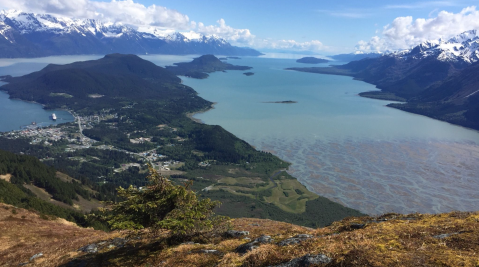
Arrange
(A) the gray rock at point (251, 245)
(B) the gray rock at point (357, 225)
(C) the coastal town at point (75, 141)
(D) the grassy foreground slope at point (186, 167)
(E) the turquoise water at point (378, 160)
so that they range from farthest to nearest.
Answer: (C) the coastal town at point (75, 141), (E) the turquoise water at point (378, 160), (D) the grassy foreground slope at point (186, 167), (B) the gray rock at point (357, 225), (A) the gray rock at point (251, 245)

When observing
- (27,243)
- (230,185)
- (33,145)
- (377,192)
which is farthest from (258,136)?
(27,243)

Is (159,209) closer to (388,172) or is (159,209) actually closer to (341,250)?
(341,250)

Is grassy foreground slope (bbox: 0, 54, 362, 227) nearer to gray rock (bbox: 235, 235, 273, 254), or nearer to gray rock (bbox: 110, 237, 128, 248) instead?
gray rock (bbox: 110, 237, 128, 248)

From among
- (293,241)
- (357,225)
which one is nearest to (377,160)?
(357,225)

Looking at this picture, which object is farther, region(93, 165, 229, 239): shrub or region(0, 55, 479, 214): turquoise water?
region(0, 55, 479, 214): turquoise water

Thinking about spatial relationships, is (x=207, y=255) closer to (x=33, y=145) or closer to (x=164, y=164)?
(x=164, y=164)

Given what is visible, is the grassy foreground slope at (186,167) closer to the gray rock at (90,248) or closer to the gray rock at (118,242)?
the gray rock at (90,248)

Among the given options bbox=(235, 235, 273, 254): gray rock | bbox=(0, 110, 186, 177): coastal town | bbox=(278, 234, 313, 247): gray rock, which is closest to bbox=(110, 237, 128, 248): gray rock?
bbox=(235, 235, 273, 254): gray rock

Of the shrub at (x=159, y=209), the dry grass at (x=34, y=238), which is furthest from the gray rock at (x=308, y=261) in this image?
the dry grass at (x=34, y=238)
